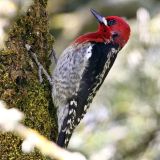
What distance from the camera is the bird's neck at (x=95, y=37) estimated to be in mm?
3902

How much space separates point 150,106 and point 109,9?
1.91 meters

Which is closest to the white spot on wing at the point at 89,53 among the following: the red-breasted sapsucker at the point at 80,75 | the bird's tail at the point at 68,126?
the red-breasted sapsucker at the point at 80,75

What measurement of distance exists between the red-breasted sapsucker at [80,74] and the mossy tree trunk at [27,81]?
0.65 ft

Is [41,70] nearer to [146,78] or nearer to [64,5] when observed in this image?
[146,78]

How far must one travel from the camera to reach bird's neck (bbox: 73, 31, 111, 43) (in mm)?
3902

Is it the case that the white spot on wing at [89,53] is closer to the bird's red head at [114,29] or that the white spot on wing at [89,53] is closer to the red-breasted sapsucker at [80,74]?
the red-breasted sapsucker at [80,74]

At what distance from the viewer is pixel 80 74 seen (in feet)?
12.5

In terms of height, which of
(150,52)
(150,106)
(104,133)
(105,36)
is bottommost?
(104,133)

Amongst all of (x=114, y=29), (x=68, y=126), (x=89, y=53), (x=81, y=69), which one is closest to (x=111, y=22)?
(x=114, y=29)

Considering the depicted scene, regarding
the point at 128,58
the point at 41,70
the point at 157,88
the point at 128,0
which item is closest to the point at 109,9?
the point at 128,0

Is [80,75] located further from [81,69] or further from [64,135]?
[64,135]

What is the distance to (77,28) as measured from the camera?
21.6ft

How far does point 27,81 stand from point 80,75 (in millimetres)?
748

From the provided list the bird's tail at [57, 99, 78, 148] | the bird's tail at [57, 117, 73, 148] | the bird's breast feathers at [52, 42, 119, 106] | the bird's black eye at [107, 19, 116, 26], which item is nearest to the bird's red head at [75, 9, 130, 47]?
the bird's black eye at [107, 19, 116, 26]
